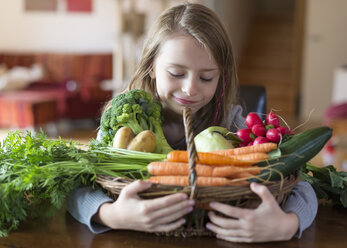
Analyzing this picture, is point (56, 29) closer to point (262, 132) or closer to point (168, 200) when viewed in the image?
point (262, 132)

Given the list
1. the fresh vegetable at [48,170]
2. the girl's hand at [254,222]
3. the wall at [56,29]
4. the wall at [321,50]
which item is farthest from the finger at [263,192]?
the wall at [321,50]

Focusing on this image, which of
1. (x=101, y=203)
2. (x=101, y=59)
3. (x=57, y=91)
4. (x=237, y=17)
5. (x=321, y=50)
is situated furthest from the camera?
(x=237, y=17)

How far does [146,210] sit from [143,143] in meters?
0.24

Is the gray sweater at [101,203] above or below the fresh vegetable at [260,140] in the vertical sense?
below

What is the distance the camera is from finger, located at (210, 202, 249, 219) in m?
0.87

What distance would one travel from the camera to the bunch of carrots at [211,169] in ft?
3.02

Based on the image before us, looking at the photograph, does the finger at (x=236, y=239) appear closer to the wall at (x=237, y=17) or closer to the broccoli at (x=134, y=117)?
the broccoli at (x=134, y=117)

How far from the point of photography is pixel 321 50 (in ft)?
22.6

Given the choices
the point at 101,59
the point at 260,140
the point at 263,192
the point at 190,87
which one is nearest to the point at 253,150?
the point at 260,140

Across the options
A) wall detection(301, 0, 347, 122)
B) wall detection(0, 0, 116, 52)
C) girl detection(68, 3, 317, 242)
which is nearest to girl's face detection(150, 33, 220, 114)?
girl detection(68, 3, 317, 242)

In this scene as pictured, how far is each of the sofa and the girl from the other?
376 cm

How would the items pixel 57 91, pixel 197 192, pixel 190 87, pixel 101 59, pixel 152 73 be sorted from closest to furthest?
pixel 197 192 < pixel 190 87 < pixel 152 73 < pixel 57 91 < pixel 101 59

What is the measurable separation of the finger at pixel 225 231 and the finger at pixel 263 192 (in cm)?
8

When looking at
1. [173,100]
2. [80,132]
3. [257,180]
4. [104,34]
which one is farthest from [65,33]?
[257,180]
